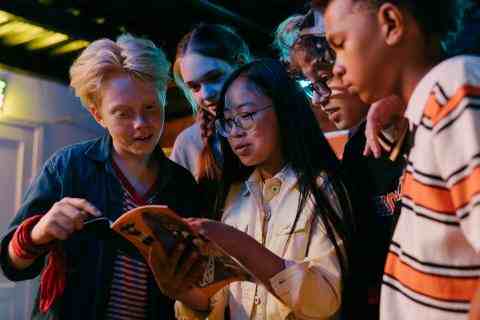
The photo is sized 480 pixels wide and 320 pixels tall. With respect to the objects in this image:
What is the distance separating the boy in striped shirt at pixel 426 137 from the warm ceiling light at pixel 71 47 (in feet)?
12.2

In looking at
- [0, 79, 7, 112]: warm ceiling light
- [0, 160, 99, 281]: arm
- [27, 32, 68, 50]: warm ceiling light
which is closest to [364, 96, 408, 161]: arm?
[0, 160, 99, 281]: arm

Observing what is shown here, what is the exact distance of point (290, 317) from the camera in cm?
122

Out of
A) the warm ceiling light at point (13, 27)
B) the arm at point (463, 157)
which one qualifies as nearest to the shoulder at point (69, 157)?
the arm at point (463, 157)

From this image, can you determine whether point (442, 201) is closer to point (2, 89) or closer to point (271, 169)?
point (271, 169)

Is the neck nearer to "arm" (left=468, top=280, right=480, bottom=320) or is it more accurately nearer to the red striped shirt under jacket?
the red striped shirt under jacket

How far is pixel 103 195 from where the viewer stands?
151 cm

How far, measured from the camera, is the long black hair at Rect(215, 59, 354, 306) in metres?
1.25

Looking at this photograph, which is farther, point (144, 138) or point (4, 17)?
point (4, 17)

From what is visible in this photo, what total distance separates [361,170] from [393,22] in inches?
24.0

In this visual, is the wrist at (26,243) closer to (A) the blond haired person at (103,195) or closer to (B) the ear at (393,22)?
(A) the blond haired person at (103,195)

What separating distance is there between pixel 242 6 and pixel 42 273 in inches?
112

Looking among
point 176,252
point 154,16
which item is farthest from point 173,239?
point 154,16

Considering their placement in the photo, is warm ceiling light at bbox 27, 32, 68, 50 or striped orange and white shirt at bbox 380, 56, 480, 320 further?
warm ceiling light at bbox 27, 32, 68, 50

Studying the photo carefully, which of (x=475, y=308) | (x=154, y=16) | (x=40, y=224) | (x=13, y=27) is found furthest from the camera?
(x=13, y=27)
